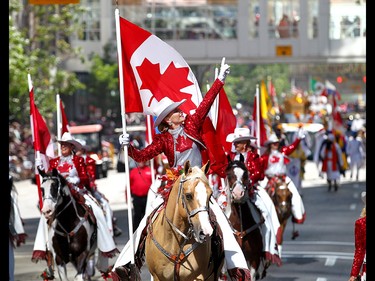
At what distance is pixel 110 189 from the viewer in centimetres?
4681

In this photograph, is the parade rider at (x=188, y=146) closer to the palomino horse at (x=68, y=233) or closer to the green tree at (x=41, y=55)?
the palomino horse at (x=68, y=233)

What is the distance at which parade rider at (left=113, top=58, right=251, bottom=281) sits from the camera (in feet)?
47.6

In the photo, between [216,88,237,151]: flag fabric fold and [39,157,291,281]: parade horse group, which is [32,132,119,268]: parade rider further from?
[216,88,237,151]: flag fabric fold

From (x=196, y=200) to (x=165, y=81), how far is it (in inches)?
149

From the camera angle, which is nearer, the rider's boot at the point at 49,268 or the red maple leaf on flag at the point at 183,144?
the red maple leaf on flag at the point at 183,144

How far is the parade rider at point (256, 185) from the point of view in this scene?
61.8 feet

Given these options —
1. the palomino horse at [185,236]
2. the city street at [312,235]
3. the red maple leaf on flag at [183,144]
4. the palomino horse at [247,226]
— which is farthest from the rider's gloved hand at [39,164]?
the palomino horse at [185,236]

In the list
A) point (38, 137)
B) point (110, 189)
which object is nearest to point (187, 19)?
point (110, 189)

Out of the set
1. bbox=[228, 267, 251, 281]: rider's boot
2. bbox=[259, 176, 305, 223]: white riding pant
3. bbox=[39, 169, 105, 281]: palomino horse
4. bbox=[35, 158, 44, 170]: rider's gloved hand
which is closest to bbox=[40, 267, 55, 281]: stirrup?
bbox=[39, 169, 105, 281]: palomino horse

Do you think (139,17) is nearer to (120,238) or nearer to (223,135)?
(120,238)

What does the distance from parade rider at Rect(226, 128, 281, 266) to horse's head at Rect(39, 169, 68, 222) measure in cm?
239

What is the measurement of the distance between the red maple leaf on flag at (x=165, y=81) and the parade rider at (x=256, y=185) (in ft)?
6.76

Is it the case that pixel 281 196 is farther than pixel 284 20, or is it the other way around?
pixel 284 20

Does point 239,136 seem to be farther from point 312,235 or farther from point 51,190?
point 312,235
